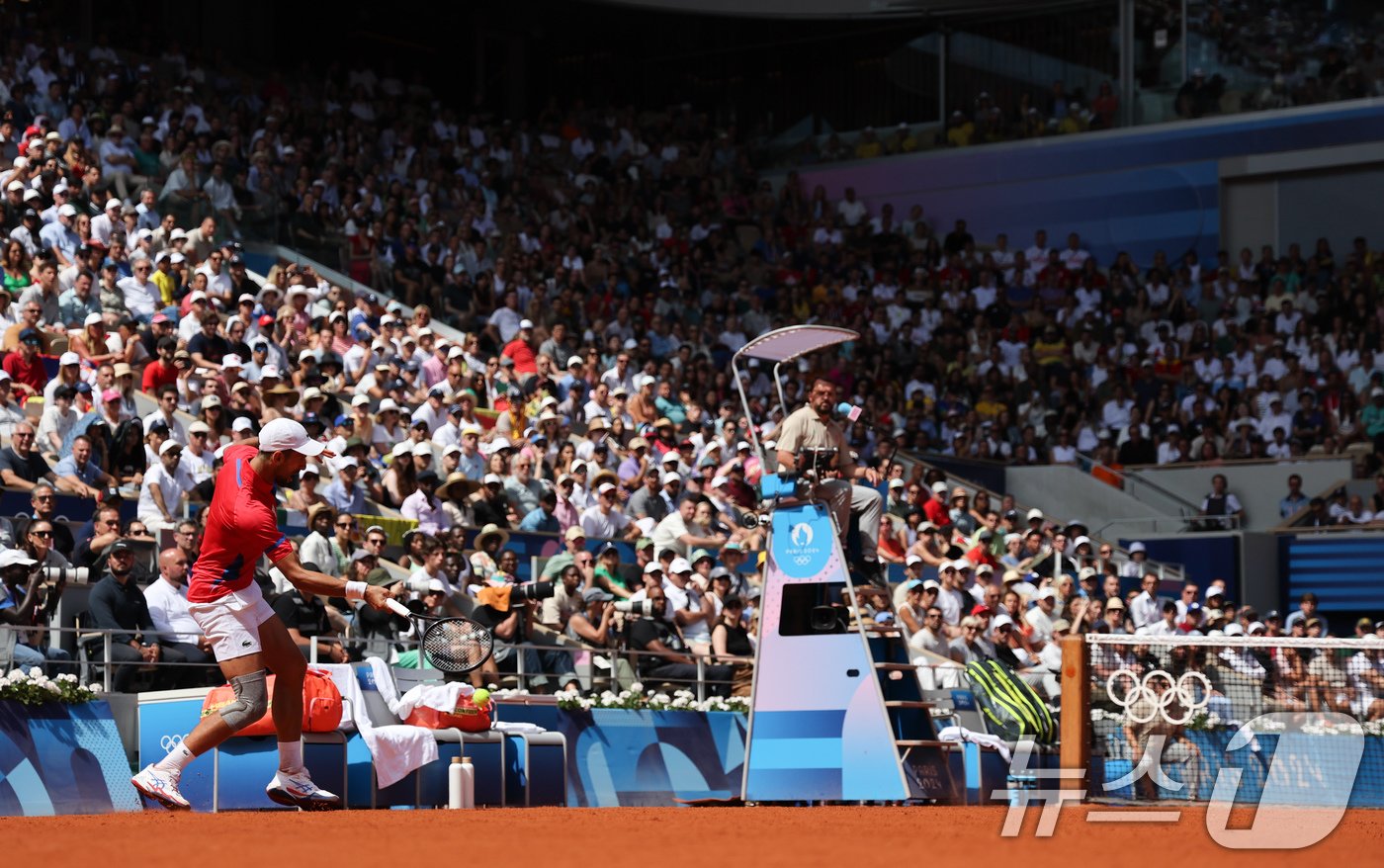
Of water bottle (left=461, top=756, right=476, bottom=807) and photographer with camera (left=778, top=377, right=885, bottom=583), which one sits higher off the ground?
photographer with camera (left=778, top=377, right=885, bottom=583)

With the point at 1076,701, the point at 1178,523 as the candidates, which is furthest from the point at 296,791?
the point at 1178,523

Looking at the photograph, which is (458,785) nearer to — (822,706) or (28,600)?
(822,706)

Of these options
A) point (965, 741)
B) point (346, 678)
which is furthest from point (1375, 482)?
point (346, 678)

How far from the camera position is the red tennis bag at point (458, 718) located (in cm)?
1346

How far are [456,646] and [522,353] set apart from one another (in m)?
14.0

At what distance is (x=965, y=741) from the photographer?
16.4 meters

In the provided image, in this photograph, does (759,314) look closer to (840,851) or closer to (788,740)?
(788,740)

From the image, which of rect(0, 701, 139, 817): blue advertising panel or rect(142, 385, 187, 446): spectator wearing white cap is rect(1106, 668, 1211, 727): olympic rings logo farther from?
rect(142, 385, 187, 446): spectator wearing white cap

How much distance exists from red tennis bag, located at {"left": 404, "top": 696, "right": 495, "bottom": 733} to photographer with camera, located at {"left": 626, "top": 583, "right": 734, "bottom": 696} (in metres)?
3.41

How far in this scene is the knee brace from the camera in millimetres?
9875

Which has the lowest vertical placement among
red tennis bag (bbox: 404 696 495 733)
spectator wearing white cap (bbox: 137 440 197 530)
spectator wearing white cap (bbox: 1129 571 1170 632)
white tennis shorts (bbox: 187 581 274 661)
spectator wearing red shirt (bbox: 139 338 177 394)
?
spectator wearing white cap (bbox: 1129 571 1170 632)

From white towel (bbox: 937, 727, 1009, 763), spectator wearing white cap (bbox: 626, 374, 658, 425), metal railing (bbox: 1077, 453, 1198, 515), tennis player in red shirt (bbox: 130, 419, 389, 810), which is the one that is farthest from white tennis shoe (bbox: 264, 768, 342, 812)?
metal railing (bbox: 1077, 453, 1198, 515)

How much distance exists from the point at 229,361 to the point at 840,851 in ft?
40.0

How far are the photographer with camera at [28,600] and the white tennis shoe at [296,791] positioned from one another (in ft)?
11.5
